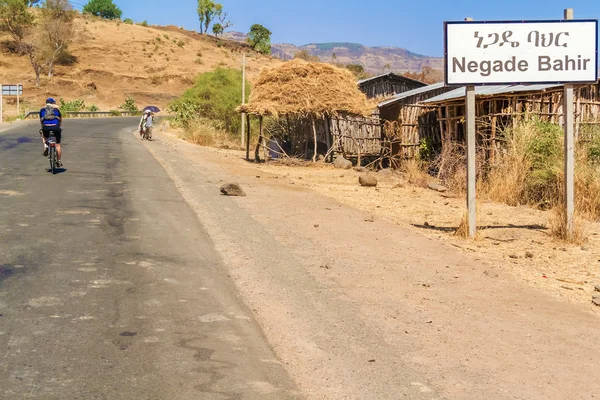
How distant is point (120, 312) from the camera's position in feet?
21.3

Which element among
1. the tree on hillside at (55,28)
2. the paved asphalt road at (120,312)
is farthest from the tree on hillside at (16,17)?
the paved asphalt road at (120,312)

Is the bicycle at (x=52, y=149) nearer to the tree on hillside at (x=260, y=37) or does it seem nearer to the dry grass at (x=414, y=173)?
the dry grass at (x=414, y=173)

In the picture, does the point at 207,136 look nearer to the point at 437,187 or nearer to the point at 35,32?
the point at 437,187

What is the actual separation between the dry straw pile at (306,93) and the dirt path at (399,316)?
13757mm

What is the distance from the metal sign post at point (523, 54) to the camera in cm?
1120

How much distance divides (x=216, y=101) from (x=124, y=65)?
5956 cm

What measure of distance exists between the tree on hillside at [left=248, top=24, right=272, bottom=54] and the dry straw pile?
9699cm

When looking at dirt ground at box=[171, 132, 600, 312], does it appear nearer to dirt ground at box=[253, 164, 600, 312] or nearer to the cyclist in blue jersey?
dirt ground at box=[253, 164, 600, 312]

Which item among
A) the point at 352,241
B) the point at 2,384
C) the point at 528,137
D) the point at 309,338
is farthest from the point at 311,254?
the point at 528,137

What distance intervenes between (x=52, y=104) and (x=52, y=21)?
79067 mm

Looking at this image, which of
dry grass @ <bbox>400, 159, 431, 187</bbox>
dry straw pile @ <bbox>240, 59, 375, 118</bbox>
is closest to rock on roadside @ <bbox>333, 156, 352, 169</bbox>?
dry straw pile @ <bbox>240, 59, 375, 118</bbox>

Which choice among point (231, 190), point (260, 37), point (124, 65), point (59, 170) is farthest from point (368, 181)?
point (260, 37)

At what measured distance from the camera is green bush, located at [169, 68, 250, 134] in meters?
42.8

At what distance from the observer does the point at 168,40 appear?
112 m
